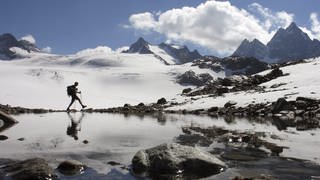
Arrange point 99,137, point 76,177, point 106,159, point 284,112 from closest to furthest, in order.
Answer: point 76,177, point 106,159, point 99,137, point 284,112

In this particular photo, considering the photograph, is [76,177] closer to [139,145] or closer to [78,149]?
[78,149]

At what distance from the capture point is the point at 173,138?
21953 millimetres

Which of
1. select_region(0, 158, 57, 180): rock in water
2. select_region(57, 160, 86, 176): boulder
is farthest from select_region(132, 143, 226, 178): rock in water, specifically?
select_region(0, 158, 57, 180): rock in water

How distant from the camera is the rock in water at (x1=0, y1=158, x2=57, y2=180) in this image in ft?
39.6

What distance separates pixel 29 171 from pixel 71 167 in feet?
4.75

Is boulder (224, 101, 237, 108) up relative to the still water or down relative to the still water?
up

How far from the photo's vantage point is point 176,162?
13688 millimetres

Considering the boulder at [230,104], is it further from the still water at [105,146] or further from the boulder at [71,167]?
the boulder at [71,167]

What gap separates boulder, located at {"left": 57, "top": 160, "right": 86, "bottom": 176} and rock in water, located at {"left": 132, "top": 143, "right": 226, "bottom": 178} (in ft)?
4.84

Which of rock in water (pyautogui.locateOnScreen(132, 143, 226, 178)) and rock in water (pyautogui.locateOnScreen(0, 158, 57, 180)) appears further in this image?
rock in water (pyautogui.locateOnScreen(132, 143, 226, 178))

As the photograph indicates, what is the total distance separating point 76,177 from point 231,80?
226ft

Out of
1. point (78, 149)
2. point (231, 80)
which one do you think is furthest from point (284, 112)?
point (231, 80)

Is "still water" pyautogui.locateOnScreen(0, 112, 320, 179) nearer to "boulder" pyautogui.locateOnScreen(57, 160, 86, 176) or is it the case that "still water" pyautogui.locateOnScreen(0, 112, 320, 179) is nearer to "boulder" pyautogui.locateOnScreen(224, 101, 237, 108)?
"boulder" pyautogui.locateOnScreen(57, 160, 86, 176)

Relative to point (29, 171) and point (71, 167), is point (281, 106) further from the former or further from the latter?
point (29, 171)
